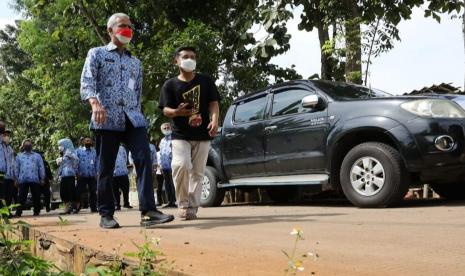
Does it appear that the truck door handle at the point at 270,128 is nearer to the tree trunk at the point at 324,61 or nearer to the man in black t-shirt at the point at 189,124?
the man in black t-shirt at the point at 189,124

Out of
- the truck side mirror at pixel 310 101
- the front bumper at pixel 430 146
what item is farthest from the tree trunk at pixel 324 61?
the front bumper at pixel 430 146

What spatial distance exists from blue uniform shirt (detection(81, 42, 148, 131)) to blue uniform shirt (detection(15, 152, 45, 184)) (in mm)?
8084

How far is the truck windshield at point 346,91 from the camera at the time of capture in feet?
22.9

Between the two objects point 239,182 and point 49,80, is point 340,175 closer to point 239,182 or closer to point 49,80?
point 239,182

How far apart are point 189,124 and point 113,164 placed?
35.7 inches

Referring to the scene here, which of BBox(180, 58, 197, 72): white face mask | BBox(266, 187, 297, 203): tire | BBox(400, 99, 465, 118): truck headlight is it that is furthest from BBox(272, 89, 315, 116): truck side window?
BBox(266, 187, 297, 203): tire

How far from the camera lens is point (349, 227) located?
177 inches

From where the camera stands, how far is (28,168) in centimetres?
1227

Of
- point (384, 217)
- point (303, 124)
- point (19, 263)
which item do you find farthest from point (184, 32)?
point (19, 263)

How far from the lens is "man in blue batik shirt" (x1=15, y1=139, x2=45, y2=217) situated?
1223 centimetres

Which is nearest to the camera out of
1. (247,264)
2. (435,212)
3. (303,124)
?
(247,264)

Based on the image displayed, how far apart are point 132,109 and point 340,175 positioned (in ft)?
8.92

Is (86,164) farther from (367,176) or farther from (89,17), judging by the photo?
(367,176)

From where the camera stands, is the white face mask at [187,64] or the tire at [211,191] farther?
the tire at [211,191]
